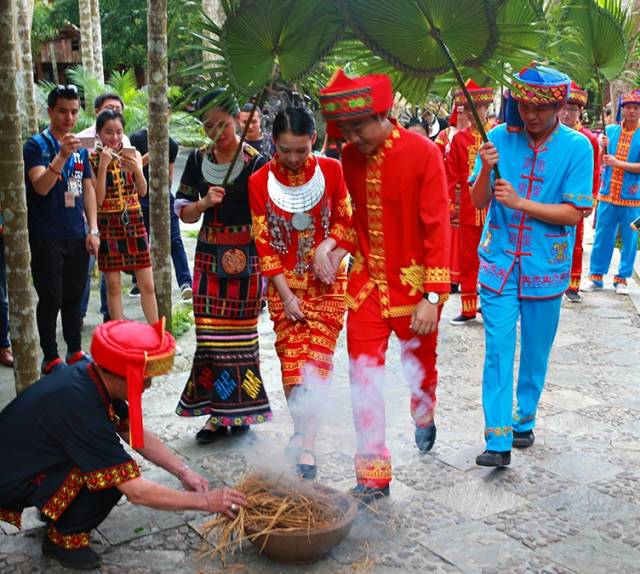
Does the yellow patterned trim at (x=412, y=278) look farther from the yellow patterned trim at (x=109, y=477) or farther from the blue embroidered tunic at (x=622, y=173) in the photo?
the blue embroidered tunic at (x=622, y=173)

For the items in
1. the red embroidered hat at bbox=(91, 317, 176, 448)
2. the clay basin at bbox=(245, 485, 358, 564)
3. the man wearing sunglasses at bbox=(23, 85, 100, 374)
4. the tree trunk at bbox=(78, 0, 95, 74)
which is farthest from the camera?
the tree trunk at bbox=(78, 0, 95, 74)

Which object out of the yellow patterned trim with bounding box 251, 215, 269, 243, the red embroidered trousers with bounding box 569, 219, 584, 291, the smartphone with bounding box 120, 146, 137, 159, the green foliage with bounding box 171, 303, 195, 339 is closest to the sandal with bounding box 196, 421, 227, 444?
the yellow patterned trim with bounding box 251, 215, 269, 243

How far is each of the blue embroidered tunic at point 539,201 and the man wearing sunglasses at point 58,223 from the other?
8.92 feet

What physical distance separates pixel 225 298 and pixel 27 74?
5.83 meters

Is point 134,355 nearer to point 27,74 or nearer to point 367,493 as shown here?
point 367,493

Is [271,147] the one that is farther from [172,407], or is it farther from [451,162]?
[172,407]

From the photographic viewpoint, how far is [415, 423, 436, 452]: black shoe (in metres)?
4.63

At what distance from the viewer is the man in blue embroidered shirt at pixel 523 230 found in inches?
174

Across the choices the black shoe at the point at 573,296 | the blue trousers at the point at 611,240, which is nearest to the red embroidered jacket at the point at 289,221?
the black shoe at the point at 573,296

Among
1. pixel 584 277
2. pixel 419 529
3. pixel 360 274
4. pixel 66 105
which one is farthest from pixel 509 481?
pixel 584 277

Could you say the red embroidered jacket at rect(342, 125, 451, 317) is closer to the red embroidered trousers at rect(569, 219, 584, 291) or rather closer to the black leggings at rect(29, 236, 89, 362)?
the black leggings at rect(29, 236, 89, 362)

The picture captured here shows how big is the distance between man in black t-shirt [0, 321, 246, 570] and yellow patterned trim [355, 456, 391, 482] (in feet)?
2.76

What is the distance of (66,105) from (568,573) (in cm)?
421

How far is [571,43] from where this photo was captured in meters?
4.97
